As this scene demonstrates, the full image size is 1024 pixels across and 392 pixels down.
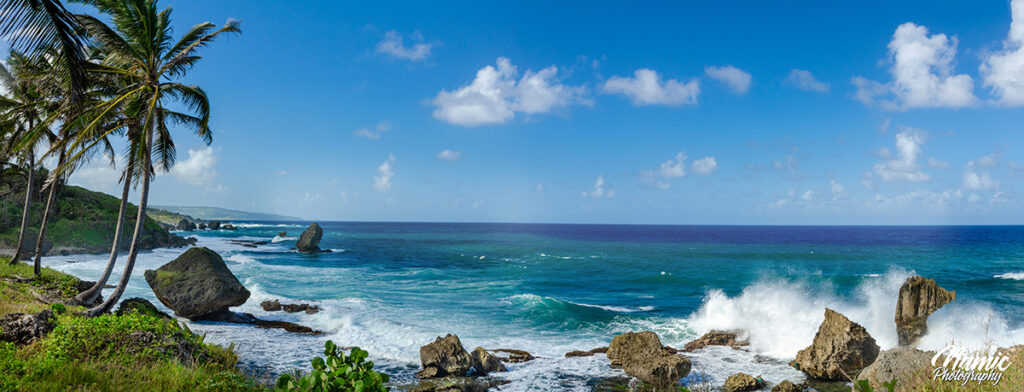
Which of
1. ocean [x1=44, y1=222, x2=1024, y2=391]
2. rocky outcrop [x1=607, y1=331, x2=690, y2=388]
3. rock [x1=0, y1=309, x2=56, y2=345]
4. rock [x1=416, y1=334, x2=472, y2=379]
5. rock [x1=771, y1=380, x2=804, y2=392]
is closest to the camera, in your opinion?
rock [x1=0, y1=309, x2=56, y2=345]

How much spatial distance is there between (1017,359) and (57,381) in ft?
47.3

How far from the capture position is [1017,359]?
8.21 metres

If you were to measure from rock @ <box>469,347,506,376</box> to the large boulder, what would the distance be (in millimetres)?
10956

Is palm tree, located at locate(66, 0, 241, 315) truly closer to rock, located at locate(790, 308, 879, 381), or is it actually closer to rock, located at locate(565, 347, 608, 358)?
rock, located at locate(565, 347, 608, 358)

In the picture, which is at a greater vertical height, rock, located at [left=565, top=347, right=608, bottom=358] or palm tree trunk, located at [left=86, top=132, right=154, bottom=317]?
palm tree trunk, located at [left=86, top=132, right=154, bottom=317]

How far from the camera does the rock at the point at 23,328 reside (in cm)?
724

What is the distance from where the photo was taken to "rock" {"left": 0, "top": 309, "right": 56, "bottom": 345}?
7241 millimetres

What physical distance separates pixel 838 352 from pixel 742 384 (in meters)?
3.72

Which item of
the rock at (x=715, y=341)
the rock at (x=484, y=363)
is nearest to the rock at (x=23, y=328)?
the rock at (x=484, y=363)

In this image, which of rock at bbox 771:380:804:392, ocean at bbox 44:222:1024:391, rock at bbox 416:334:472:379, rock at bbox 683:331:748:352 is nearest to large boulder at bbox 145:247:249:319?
ocean at bbox 44:222:1024:391

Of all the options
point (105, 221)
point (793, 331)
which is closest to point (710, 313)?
point (793, 331)

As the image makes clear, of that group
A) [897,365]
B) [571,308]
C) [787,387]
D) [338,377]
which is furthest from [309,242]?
[338,377]

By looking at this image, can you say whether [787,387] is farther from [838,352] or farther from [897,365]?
[838,352]

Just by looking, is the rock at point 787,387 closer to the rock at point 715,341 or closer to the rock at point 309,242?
the rock at point 715,341
